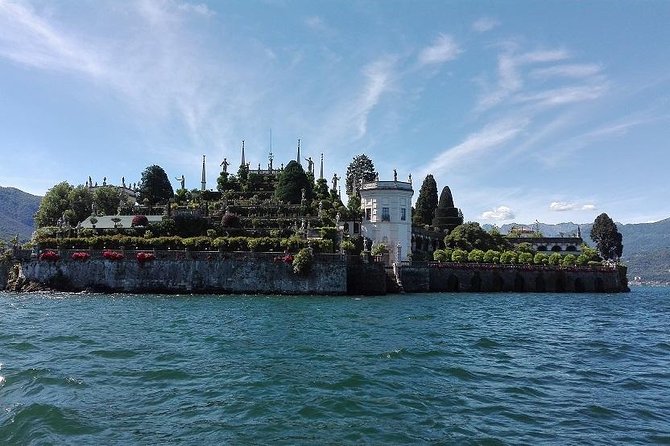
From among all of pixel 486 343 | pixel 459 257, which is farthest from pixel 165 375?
pixel 459 257

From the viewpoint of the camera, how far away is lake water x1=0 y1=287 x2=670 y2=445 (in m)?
13.9

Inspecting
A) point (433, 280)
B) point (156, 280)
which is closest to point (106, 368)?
point (156, 280)

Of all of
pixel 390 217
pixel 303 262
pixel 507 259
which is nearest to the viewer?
pixel 303 262

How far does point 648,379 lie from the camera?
21.0 metres

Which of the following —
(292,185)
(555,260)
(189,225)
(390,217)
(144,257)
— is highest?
(292,185)

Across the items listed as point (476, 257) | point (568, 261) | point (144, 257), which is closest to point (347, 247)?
point (144, 257)

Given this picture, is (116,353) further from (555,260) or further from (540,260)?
(555,260)

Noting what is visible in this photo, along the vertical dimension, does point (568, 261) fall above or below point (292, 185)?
below

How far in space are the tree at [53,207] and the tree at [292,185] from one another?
37823mm

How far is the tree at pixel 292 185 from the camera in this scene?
306ft

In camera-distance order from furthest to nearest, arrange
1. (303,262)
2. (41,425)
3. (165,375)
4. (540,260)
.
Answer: (540,260), (303,262), (165,375), (41,425)

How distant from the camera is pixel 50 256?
65.8m

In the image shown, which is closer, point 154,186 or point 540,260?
point 540,260

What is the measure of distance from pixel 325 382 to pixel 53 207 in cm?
9028
